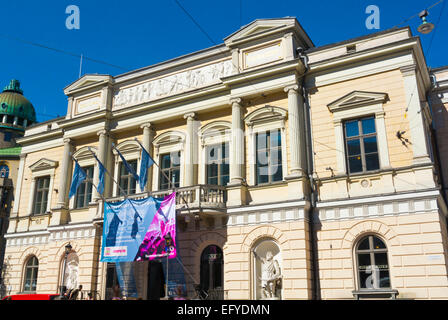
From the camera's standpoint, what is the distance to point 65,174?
24.9 metres

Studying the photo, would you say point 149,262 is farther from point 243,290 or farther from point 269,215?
point 269,215

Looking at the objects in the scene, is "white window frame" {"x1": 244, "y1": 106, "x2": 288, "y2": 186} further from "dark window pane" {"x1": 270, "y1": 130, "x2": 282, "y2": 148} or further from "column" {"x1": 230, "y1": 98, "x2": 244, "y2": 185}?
"column" {"x1": 230, "y1": 98, "x2": 244, "y2": 185}

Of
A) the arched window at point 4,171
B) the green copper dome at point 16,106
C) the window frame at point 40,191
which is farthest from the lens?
the green copper dome at point 16,106

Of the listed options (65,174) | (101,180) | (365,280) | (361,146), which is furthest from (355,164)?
(65,174)

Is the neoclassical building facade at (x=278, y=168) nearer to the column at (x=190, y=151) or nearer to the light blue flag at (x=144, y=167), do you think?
the column at (x=190, y=151)

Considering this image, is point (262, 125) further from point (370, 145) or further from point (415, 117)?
point (415, 117)

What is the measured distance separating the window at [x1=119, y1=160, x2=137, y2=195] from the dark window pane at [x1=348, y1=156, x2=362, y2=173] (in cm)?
1168

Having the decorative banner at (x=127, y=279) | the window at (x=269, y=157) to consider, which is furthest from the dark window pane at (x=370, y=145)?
the decorative banner at (x=127, y=279)

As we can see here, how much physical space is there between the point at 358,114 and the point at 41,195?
20.4 metres

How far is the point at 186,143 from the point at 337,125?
784 centimetres

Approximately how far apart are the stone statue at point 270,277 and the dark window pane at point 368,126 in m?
6.61

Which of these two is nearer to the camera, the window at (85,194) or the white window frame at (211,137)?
the white window frame at (211,137)

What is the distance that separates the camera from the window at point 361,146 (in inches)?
669
